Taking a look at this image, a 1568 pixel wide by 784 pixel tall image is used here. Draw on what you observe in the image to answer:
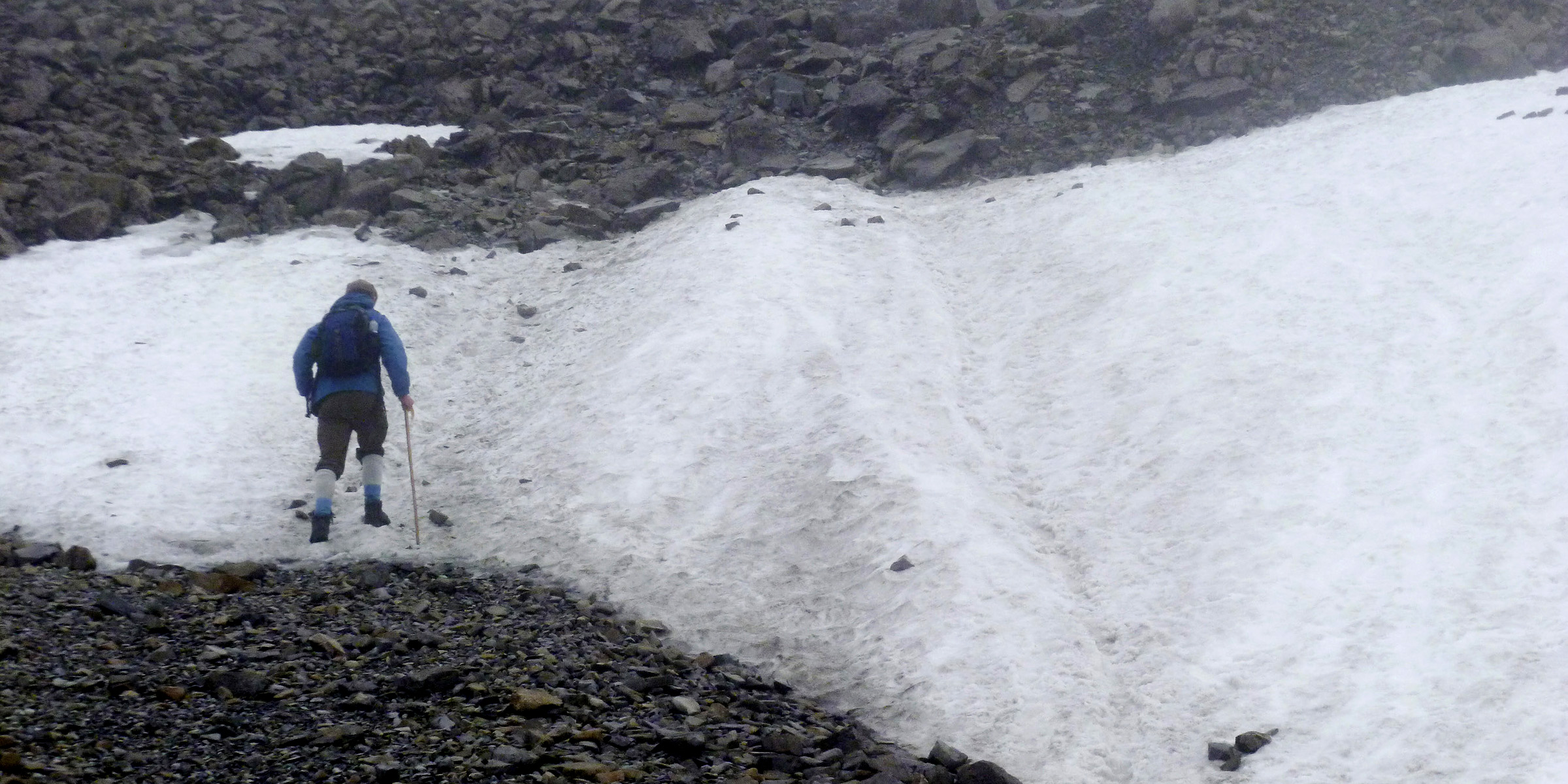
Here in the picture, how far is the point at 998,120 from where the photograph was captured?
2070cm

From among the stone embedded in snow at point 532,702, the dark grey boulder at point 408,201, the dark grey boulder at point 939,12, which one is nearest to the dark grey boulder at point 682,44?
the dark grey boulder at point 939,12

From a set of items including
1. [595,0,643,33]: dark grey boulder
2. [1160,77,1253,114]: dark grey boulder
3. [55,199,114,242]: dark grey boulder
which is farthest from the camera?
[595,0,643,33]: dark grey boulder

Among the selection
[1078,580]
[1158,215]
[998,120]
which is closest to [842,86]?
[998,120]

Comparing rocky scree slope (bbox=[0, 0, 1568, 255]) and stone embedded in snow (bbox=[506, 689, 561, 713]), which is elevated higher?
rocky scree slope (bbox=[0, 0, 1568, 255])

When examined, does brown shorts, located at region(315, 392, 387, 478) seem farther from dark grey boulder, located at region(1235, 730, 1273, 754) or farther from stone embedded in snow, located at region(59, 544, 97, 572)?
dark grey boulder, located at region(1235, 730, 1273, 754)

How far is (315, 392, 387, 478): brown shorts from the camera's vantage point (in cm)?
1181

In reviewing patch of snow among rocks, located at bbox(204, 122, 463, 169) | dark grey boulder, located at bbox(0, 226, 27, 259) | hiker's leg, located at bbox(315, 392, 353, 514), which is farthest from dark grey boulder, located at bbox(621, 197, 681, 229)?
dark grey boulder, located at bbox(0, 226, 27, 259)

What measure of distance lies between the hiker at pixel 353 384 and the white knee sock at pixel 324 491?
129mm

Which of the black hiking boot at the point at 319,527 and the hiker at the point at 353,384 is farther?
the hiker at the point at 353,384

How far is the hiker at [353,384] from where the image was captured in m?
11.8

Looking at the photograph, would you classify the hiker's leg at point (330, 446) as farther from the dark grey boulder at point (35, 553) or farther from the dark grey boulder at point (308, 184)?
the dark grey boulder at point (308, 184)

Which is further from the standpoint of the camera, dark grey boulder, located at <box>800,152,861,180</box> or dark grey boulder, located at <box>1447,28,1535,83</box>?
dark grey boulder, located at <box>800,152,861,180</box>

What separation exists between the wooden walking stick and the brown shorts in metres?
0.30

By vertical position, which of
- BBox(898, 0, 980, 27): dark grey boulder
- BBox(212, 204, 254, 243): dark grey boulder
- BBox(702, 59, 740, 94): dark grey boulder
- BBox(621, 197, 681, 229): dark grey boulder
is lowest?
BBox(621, 197, 681, 229): dark grey boulder
